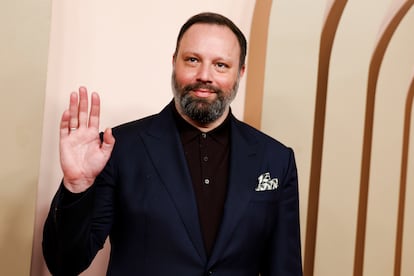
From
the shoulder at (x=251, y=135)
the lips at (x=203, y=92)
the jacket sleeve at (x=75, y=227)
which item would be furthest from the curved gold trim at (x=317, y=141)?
the jacket sleeve at (x=75, y=227)

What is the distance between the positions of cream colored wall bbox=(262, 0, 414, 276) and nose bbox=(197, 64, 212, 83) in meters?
0.75

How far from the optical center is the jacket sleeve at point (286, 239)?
70.3 inches

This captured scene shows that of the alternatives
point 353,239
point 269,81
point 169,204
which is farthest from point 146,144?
point 353,239

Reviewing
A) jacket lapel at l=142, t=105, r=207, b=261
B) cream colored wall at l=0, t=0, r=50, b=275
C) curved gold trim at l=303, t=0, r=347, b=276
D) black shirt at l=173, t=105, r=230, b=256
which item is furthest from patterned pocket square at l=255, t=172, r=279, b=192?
curved gold trim at l=303, t=0, r=347, b=276

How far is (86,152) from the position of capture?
147 centimetres

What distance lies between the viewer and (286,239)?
1.80 metres

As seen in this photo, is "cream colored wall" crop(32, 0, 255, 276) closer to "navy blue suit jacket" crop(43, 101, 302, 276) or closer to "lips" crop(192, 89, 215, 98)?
"navy blue suit jacket" crop(43, 101, 302, 276)

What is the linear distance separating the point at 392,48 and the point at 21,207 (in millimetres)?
2225

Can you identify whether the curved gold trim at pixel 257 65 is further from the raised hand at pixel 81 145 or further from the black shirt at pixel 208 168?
the raised hand at pixel 81 145

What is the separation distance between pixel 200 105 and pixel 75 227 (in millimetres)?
595

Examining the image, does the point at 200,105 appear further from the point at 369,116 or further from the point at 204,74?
the point at 369,116

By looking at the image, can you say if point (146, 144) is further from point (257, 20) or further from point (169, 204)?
point (257, 20)

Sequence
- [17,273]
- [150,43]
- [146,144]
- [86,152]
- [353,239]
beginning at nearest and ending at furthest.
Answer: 1. [86,152]
2. [146,144]
3. [17,273]
4. [150,43]
5. [353,239]

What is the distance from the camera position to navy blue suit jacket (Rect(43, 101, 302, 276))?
1.53 m
